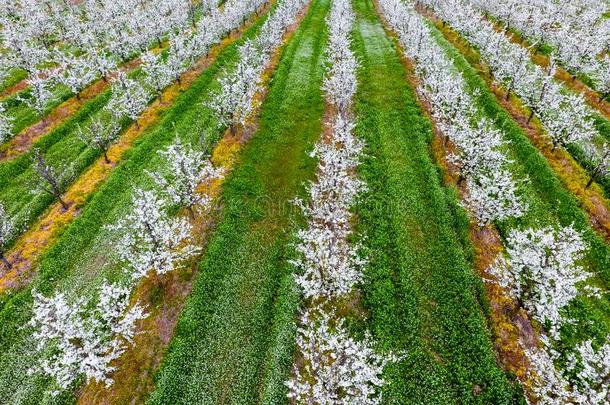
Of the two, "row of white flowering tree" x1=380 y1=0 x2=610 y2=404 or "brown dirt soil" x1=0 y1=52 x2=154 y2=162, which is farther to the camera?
"brown dirt soil" x1=0 y1=52 x2=154 y2=162

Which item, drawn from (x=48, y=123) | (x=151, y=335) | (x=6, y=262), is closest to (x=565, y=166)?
(x=151, y=335)

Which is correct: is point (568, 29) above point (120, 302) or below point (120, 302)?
above

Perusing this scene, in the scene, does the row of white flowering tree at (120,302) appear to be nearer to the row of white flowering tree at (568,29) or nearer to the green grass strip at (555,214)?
the green grass strip at (555,214)

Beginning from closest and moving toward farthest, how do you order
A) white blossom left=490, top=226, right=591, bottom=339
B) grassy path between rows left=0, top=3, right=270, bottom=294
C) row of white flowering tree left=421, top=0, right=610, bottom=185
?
white blossom left=490, top=226, right=591, bottom=339, grassy path between rows left=0, top=3, right=270, bottom=294, row of white flowering tree left=421, top=0, right=610, bottom=185

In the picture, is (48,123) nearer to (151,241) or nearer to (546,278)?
(151,241)

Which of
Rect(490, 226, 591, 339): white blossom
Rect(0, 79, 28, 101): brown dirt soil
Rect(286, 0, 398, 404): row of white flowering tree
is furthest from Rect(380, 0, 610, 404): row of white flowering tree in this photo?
Rect(0, 79, 28, 101): brown dirt soil

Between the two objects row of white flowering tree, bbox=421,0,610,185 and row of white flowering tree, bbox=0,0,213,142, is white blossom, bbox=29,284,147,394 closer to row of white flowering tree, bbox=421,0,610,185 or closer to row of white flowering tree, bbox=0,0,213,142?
row of white flowering tree, bbox=0,0,213,142

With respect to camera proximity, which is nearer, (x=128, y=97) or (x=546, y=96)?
(x=546, y=96)

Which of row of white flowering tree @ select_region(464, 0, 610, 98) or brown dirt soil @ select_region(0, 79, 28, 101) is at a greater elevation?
row of white flowering tree @ select_region(464, 0, 610, 98)
